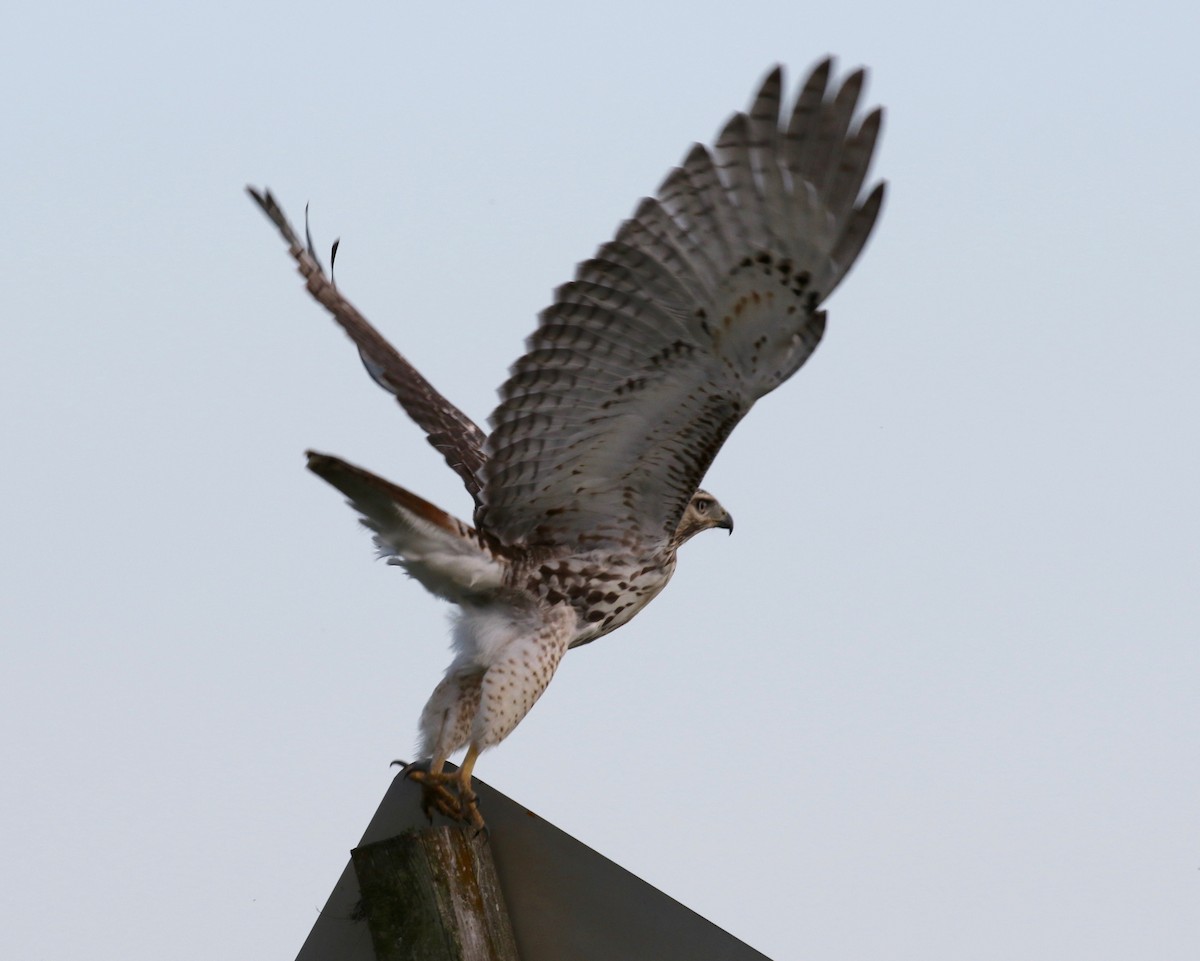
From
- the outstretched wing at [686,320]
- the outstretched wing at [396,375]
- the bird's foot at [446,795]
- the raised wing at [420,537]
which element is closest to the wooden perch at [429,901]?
the bird's foot at [446,795]

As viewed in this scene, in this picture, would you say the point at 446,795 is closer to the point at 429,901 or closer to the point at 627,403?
the point at 429,901

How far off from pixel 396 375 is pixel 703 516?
1.33 metres

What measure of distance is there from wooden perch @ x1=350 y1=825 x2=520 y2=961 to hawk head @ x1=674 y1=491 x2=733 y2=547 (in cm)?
241

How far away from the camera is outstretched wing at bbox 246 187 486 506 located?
16.5 feet

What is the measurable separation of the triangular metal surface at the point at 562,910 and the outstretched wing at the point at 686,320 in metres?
1.28

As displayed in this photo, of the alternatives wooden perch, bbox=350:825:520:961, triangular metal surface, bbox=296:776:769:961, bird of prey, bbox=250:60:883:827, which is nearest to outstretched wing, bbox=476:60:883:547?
bird of prey, bbox=250:60:883:827

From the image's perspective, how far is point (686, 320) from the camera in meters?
3.59

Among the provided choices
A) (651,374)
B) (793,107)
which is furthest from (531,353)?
(793,107)

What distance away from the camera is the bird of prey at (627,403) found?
337cm

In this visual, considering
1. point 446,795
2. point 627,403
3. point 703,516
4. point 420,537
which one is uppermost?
point 703,516

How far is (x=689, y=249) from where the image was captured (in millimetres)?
3496

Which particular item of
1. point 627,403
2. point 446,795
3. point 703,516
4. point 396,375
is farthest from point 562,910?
point 396,375

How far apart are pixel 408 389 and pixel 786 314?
206cm

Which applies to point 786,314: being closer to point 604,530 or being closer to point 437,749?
point 604,530
